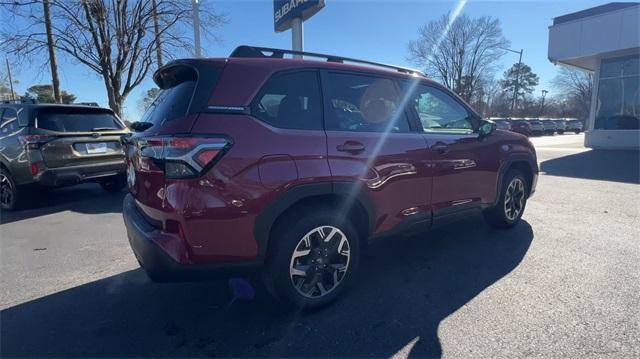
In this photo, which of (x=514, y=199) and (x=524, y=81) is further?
(x=524, y=81)

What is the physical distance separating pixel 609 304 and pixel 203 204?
10.2 feet

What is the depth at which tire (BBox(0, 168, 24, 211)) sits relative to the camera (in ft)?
18.8

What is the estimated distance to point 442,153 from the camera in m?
3.47

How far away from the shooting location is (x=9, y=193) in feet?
19.2

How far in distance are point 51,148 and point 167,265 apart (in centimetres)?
457

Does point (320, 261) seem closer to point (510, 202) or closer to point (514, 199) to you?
point (510, 202)

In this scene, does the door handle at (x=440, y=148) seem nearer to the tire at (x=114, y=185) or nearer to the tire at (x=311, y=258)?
the tire at (x=311, y=258)

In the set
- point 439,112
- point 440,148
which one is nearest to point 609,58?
point 439,112

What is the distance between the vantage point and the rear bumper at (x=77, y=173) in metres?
5.49

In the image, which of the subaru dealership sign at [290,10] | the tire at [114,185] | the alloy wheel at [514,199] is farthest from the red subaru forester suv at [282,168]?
the subaru dealership sign at [290,10]

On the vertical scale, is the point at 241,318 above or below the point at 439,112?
below

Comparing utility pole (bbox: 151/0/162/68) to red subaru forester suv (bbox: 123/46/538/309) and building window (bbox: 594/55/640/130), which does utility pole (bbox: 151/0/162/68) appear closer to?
red subaru forester suv (bbox: 123/46/538/309)

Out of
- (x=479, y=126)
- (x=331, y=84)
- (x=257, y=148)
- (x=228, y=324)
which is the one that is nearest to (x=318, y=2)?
(x=479, y=126)

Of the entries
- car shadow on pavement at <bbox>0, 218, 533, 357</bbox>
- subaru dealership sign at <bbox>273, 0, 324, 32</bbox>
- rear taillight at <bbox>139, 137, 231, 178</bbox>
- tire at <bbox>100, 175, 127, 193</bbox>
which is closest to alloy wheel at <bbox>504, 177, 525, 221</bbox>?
car shadow on pavement at <bbox>0, 218, 533, 357</bbox>
